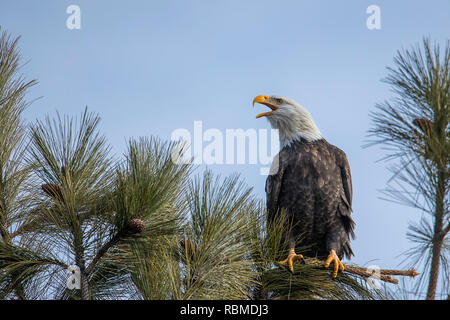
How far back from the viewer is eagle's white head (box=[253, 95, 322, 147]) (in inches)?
192

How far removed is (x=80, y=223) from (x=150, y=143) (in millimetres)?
573

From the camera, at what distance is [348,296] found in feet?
11.0

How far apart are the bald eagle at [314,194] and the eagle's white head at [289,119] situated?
4 centimetres

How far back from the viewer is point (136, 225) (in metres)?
2.85

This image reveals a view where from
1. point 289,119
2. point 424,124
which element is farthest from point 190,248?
point 289,119

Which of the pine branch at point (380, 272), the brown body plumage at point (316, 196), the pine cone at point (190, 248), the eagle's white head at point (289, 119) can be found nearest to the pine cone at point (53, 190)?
the pine cone at point (190, 248)

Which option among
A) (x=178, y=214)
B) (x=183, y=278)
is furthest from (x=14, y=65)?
(x=183, y=278)

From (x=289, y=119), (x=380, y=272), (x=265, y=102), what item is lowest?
(x=380, y=272)

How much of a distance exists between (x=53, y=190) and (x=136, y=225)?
0.52 m

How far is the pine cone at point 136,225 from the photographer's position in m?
2.85

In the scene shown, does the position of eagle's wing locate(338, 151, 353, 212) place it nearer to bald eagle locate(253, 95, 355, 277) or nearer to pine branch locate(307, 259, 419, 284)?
bald eagle locate(253, 95, 355, 277)

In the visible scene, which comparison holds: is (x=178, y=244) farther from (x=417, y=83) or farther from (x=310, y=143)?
(x=310, y=143)

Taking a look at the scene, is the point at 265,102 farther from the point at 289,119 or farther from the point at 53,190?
the point at 53,190

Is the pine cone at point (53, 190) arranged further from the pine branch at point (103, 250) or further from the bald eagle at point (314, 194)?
the bald eagle at point (314, 194)
